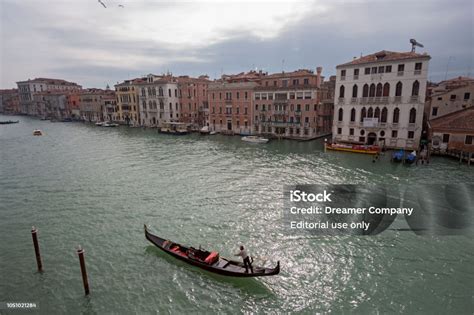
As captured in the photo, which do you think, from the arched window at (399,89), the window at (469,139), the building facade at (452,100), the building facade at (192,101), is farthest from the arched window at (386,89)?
the building facade at (192,101)

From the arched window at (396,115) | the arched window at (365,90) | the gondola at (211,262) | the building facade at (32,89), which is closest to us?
the gondola at (211,262)

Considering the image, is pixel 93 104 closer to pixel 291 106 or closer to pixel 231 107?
pixel 231 107

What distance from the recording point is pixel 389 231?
13.5 metres

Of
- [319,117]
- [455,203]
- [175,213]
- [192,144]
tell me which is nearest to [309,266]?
[175,213]

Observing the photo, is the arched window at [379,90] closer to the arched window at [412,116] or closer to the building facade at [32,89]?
the arched window at [412,116]

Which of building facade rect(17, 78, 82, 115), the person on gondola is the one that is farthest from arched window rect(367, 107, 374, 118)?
building facade rect(17, 78, 82, 115)

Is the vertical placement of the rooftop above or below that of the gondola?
above

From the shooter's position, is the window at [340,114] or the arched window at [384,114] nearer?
the arched window at [384,114]

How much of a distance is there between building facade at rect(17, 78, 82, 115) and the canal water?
362 ft

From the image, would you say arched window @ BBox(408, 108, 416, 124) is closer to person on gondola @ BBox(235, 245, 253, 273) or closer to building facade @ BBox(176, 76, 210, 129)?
person on gondola @ BBox(235, 245, 253, 273)

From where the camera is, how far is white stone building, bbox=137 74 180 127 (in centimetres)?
6078

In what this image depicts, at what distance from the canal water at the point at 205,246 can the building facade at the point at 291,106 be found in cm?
1951

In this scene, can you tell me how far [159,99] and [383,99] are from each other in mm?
46711

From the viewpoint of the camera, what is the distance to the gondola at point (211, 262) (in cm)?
975
